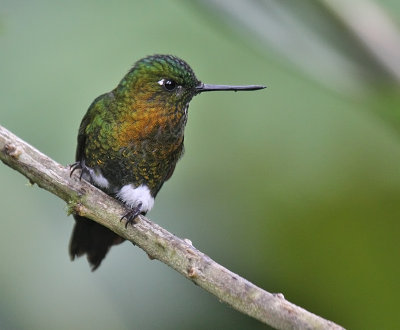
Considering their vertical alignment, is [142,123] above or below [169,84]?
below

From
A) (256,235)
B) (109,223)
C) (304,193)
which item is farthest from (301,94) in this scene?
(109,223)

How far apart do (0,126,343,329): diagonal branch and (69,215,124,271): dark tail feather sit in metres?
0.46

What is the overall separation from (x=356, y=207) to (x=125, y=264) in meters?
1.02

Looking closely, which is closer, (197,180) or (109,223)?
(109,223)

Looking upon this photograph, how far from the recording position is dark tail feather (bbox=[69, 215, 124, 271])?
2918 millimetres

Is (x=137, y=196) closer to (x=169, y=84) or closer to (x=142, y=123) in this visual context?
(x=142, y=123)

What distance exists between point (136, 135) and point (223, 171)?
63cm

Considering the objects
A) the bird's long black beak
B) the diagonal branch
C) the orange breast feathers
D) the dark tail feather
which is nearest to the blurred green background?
the dark tail feather

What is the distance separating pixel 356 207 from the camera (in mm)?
2996

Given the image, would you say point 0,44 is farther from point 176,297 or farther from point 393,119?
point 393,119

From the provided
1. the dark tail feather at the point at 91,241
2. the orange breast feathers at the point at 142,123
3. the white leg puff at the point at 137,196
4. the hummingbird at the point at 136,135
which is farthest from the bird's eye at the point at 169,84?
the dark tail feather at the point at 91,241

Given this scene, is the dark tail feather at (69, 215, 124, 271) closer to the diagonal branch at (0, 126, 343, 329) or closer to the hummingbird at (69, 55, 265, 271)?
the hummingbird at (69, 55, 265, 271)

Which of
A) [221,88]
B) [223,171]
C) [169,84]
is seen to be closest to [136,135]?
[169,84]

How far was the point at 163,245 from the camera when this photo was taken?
2.25 m
